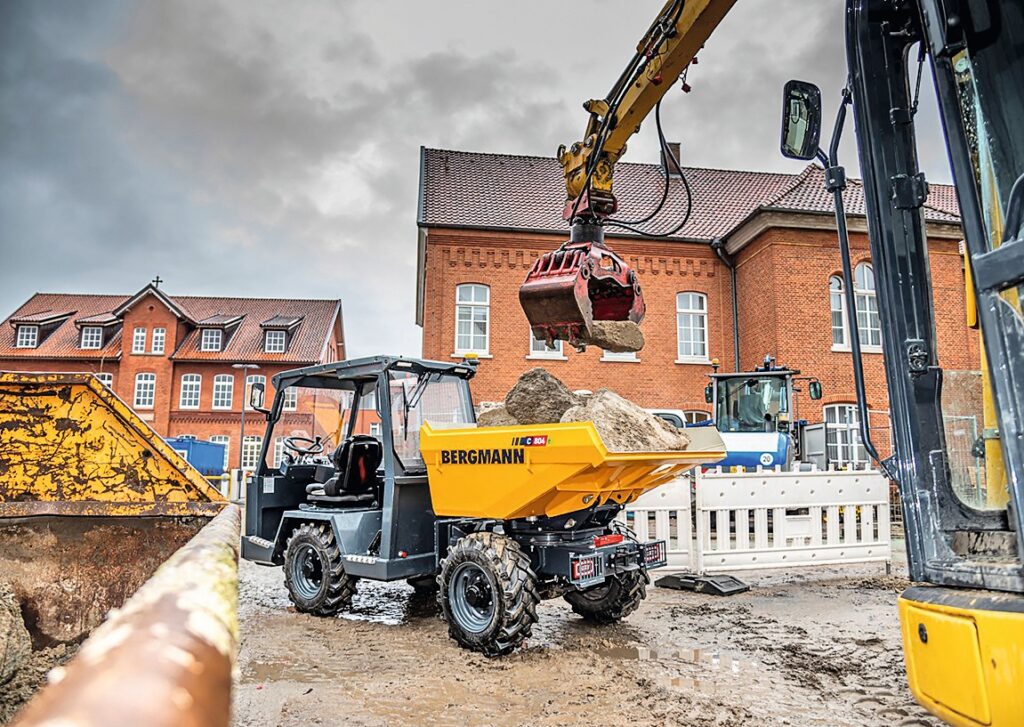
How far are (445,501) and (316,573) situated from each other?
170cm

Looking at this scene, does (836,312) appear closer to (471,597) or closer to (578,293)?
(578,293)

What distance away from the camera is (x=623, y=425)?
16.6 ft

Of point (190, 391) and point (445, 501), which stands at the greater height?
point (190, 391)

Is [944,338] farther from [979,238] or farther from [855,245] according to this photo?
[855,245]

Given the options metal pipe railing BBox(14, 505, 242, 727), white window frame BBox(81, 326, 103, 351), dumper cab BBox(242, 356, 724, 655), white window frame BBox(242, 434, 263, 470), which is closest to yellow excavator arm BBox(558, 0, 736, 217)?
dumper cab BBox(242, 356, 724, 655)

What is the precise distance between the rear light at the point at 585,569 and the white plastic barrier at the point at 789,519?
2.89 meters

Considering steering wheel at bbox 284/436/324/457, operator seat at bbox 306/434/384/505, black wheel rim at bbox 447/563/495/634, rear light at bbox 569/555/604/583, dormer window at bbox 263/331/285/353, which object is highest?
dormer window at bbox 263/331/285/353

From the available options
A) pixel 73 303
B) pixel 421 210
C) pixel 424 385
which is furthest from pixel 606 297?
pixel 73 303

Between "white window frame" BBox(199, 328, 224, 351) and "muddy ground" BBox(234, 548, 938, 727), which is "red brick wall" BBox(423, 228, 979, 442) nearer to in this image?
"muddy ground" BBox(234, 548, 938, 727)

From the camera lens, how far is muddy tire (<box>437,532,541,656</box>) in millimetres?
4930

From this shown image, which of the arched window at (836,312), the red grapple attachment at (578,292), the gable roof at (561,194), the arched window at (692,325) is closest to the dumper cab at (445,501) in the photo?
the red grapple attachment at (578,292)

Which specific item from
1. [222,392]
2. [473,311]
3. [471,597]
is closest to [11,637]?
[471,597]

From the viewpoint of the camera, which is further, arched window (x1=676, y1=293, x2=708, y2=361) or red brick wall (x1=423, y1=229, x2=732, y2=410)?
arched window (x1=676, y1=293, x2=708, y2=361)

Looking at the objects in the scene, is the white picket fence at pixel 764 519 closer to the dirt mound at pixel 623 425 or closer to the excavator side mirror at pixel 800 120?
the dirt mound at pixel 623 425
